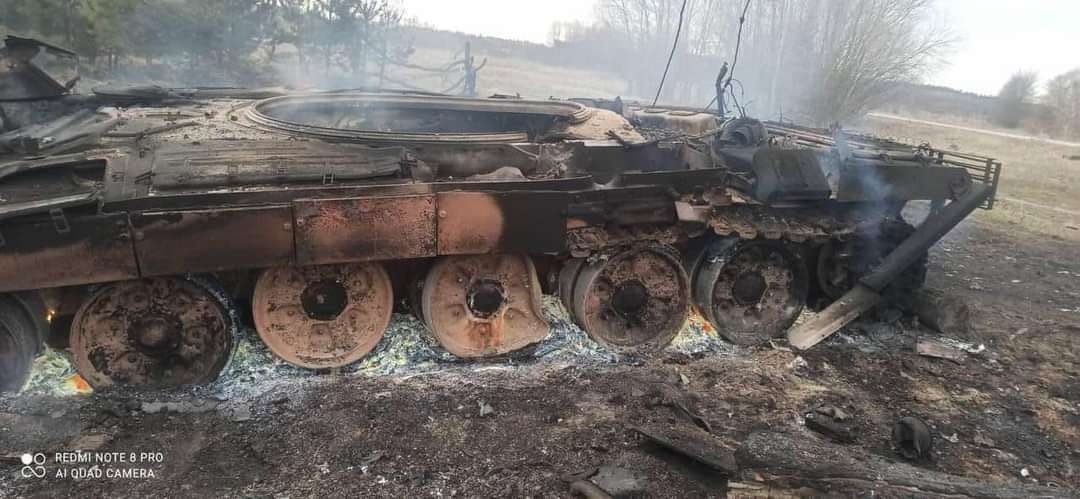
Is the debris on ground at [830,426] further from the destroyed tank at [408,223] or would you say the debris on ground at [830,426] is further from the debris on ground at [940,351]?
the debris on ground at [940,351]

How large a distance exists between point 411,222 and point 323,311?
1036mm

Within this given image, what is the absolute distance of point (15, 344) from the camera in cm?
485

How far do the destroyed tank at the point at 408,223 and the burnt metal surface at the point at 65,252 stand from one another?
13 mm

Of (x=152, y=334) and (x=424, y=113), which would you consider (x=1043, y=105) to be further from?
(x=152, y=334)

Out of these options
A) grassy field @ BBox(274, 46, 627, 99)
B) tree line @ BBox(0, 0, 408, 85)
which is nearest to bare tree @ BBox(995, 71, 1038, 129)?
grassy field @ BBox(274, 46, 627, 99)

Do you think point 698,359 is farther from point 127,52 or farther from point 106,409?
point 127,52

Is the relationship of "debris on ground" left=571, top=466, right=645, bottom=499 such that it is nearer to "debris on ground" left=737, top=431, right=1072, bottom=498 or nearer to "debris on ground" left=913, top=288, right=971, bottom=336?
"debris on ground" left=737, top=431, right=1072, bottom=498

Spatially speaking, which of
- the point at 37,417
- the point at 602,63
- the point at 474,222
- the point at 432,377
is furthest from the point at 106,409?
the point at 602,63

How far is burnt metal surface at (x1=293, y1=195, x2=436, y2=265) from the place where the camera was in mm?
5180

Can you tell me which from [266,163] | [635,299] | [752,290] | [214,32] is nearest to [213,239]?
[266,163]

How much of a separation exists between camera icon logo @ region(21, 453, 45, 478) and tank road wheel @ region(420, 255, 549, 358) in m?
2.72

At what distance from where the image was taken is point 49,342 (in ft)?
17.2

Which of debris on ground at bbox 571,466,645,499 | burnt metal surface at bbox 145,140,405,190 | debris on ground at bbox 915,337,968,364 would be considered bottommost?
debris on ground at bbox 571,466,645,499

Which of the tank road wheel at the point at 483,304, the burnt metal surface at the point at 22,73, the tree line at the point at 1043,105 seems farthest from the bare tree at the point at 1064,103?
the burnt metal surface at the point at 22,73
